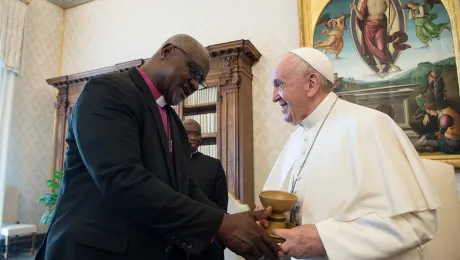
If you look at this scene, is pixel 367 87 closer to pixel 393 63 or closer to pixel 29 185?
pixel 393 63

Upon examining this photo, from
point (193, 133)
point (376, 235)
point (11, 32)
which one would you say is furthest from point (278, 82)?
point (11, 32)

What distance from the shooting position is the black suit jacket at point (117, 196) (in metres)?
1.05

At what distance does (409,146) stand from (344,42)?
9.47 ft

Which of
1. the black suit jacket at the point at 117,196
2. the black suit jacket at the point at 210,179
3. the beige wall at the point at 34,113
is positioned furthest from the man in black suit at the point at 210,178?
the beige wall at the point at 34,113

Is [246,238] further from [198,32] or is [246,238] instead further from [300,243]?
[198,32]

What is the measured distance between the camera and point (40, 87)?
6.08m

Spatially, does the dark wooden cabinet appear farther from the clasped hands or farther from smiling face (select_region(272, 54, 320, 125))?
the clasped hands

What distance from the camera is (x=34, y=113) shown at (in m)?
5.95

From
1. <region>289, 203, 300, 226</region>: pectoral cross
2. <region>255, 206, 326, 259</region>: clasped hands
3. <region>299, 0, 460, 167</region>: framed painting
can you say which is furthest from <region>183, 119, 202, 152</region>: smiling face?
<region>299, 0, 460, 167</region>: framed painting

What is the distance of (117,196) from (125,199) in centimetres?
3

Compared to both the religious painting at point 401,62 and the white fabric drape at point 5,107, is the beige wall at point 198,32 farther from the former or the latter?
the white fabric drape at point 5,107

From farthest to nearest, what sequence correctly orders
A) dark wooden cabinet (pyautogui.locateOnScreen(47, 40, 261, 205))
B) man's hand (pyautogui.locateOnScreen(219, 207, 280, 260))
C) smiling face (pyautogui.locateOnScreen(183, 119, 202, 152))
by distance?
1. dark wooden cabinet (pyautogui.locateOnScreen(47, 40, 261, 205))
2. smiling face (pyautogui.locateOnScreen(183, 119, 202, 152))
3. man's hand (pyautogui.locateOnScreen(219, 207, 280, 260))

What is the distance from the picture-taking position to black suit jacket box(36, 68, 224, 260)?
Result: 41.3 inches

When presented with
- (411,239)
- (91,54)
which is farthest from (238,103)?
(91,54)
